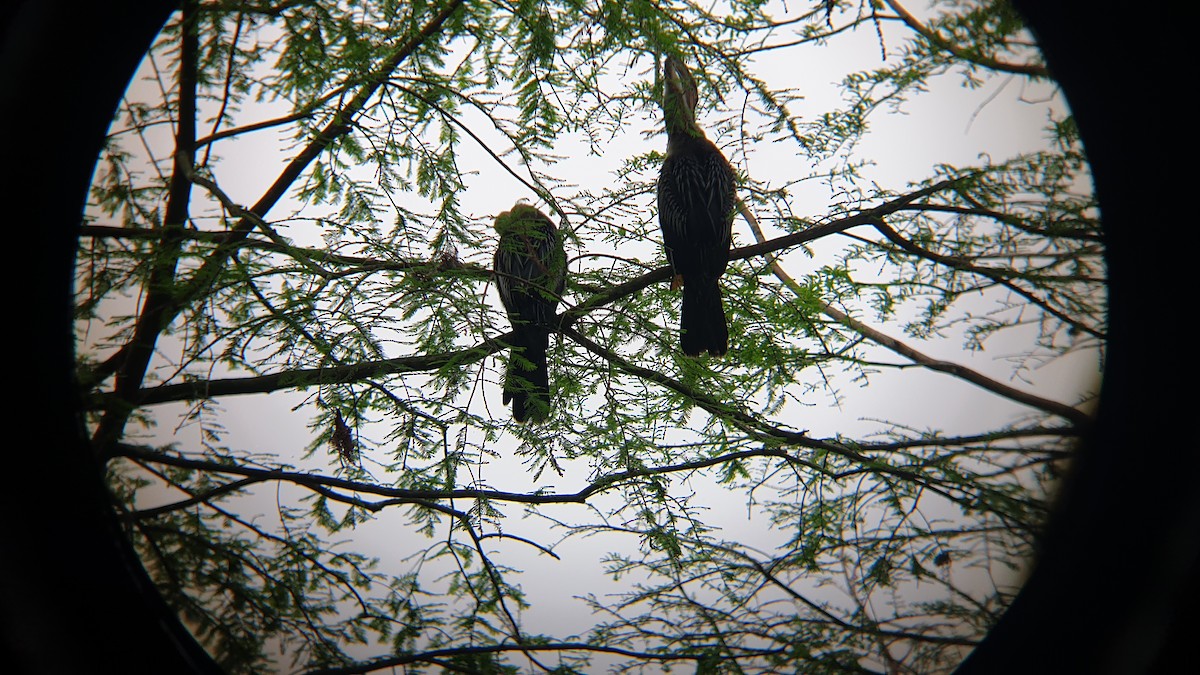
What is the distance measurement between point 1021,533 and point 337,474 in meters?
2.41

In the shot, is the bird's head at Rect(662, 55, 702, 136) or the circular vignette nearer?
the circular vignette

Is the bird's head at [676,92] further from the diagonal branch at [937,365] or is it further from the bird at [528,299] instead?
the bird at [528,299]

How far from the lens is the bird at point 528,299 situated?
7.70 feet

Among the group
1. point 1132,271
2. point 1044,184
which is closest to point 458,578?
point 1132,271

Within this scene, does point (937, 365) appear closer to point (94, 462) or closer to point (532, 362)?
point (532, 362)

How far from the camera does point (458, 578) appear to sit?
248cm

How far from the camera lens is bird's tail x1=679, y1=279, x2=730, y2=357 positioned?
124 inches

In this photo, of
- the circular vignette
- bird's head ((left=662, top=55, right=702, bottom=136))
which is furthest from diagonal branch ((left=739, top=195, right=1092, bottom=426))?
the circular vignette

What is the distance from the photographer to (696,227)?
134 inches

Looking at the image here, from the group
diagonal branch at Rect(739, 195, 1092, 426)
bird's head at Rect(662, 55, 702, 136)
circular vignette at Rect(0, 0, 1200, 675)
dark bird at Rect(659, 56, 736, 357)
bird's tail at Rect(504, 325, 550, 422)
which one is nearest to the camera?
circular vignette at Rect(0, 0, 1200, 675)

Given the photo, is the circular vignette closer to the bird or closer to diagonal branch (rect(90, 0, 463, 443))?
diagonal branch (rect(90, 0, 463, 443))

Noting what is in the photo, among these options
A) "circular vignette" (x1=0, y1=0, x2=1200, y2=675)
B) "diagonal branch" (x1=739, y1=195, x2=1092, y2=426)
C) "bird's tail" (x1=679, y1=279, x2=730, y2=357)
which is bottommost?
"circular vignette" (x1=0, y1=0, x2=1200, y2=675)

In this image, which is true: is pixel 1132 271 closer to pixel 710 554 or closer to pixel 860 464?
pixel 860 464

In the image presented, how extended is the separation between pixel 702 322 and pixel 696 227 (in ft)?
1.84
